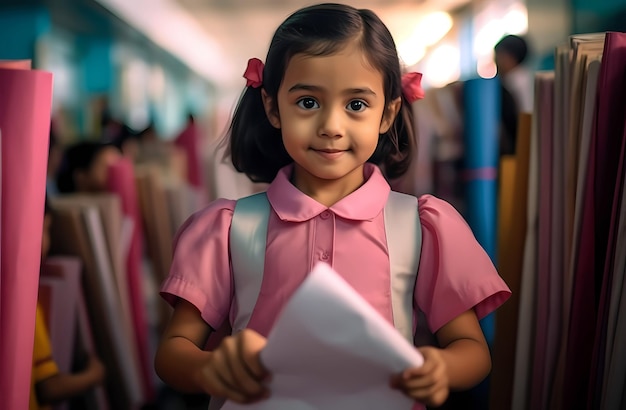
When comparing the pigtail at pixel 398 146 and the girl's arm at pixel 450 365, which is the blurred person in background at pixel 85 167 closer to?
the pigtail at pixel 398 146

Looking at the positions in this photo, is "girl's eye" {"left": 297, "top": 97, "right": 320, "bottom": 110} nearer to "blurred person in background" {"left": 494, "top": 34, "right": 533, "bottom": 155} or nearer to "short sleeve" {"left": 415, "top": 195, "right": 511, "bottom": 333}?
"short sleeve" {"left": 415, "top": 195, "right": 511, "bottom": 333}

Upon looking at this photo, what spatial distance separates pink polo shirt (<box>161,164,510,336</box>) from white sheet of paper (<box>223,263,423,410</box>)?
140 millimetres

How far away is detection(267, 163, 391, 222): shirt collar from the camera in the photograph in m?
0.87

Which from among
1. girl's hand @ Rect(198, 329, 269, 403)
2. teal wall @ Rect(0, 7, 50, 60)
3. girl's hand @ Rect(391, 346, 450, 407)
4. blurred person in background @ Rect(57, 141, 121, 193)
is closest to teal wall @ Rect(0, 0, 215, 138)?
teal wall @ Rect(0, 7, 50, 60)

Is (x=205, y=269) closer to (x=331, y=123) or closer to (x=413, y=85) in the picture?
(x=331, y=123)

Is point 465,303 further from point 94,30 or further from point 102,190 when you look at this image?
point 94,30

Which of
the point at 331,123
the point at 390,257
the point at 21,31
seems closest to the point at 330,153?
the point at 331,123

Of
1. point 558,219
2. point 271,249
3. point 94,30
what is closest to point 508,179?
point 558,219

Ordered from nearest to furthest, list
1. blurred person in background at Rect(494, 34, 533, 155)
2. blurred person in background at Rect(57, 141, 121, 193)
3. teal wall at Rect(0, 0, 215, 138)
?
1. blurred person in background at Rect(494, 34, 533, 155)
2. blurred person in background at Rect(57, 141, 121, 193)
3. teal wall at Rect(0, 0, 215, 138)

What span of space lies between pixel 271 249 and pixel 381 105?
24cm

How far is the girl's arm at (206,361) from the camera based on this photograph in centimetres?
68

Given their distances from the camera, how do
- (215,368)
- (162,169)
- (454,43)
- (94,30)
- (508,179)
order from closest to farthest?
(215,368)
(508,179)
(162,169)
(94,30)
(454,43)

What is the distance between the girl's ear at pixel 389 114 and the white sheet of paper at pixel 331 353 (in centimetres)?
32

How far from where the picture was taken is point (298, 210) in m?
0.88
